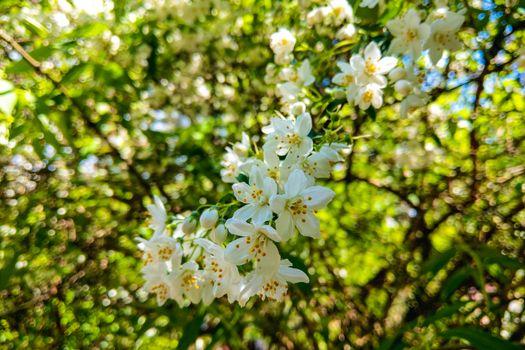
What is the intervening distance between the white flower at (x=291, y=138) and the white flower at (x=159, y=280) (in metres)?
0.46

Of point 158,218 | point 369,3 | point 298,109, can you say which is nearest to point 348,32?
point 369,3

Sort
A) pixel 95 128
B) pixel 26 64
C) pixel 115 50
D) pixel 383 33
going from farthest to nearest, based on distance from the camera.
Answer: pixel 115 50
pixel 95 128
pixel 383 33
pixel 26 64

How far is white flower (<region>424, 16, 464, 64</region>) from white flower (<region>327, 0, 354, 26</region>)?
36 cm

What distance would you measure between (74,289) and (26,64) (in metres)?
1.40

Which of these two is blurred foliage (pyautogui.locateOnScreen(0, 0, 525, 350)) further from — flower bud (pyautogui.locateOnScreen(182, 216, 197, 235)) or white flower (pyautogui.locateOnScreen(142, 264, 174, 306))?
flower bud (pyautogui.locateOnScreen(182, 216, 197, 235))

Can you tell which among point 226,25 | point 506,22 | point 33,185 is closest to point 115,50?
point 226,25

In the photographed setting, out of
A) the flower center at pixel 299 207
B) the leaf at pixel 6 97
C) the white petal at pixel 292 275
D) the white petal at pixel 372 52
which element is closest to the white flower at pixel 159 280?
the white petal at pixel 292 275

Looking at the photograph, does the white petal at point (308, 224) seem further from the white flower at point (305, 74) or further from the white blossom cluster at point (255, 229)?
the white flower at point (305, 74)

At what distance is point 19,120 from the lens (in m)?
1.52

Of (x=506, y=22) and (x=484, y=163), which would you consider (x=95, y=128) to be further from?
(x=484, y=163)

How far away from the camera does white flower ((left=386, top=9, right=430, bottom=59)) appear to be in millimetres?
1441

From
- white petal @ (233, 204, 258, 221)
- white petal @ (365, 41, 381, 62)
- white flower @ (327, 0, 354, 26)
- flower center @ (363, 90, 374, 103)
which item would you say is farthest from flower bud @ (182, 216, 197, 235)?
white flower @ (327, 0, 354, 26)

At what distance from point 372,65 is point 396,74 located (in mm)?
90

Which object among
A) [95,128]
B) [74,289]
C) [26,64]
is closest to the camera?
[26,64]
